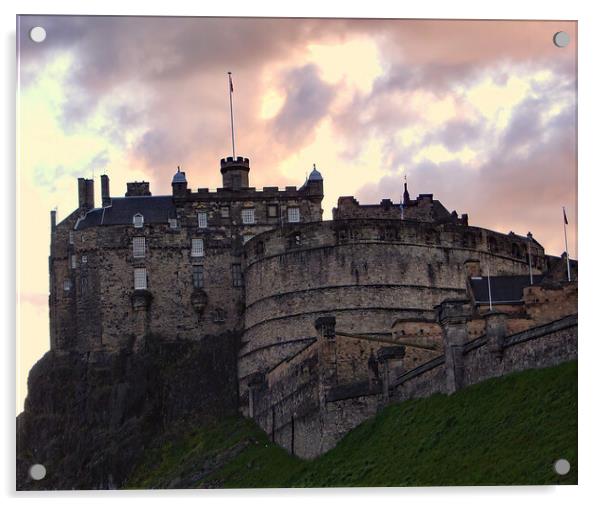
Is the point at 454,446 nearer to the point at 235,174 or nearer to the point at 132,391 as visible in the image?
the point at 132,391

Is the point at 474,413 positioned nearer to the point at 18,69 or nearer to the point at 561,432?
the point at 561,432

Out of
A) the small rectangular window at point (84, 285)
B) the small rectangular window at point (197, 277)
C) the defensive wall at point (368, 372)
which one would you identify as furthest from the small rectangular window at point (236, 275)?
the defensive wall at point (368, 372)

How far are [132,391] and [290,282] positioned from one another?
674 cm

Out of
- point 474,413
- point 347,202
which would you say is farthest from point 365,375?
point 347,202

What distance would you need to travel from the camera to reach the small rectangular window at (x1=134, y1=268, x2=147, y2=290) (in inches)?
2645

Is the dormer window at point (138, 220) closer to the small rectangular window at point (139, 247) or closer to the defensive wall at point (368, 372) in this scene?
the small rectangular window at point (139, 247)

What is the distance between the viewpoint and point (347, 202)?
67.8 m

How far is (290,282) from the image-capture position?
211 ft

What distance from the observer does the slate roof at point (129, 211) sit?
69.1 m

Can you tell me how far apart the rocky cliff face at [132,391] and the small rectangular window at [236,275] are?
2.01 meters

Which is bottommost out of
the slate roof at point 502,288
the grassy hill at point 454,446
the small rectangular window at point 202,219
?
the grassy hill at point 454,446

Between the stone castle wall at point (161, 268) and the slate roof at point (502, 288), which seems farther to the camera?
the stone castle wall at point (161, 268)

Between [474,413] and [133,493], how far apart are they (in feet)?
30.7

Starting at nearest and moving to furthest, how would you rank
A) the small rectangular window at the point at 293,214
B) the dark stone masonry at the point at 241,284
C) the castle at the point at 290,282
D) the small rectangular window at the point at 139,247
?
the castle at the point at 290,282 → the dark stone masonry at the point at 241,284 → the small rectangular window at the point at 139,247 → the small rectangular window at the point at 293,214
